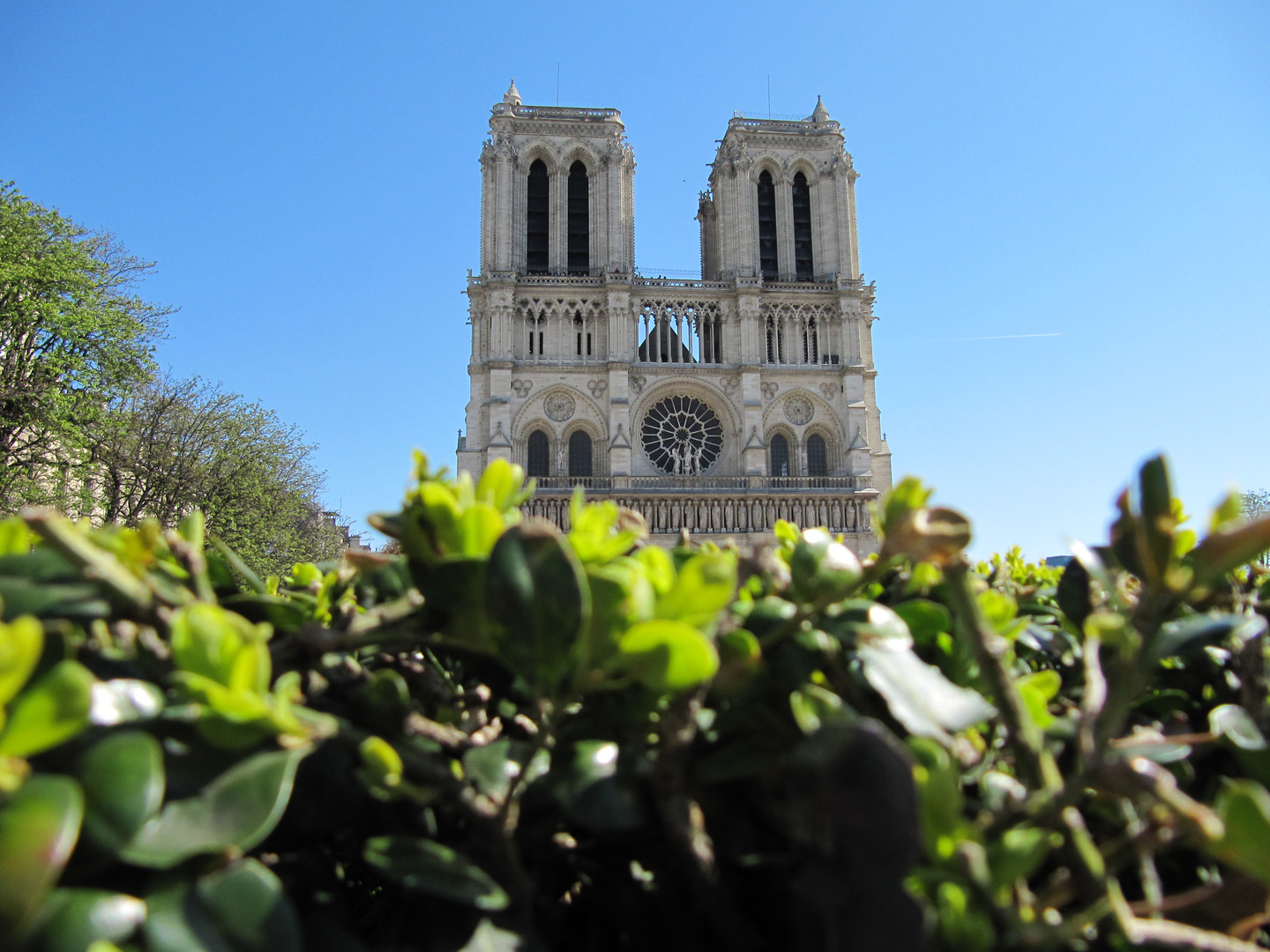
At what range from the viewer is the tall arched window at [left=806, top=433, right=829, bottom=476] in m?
23.6

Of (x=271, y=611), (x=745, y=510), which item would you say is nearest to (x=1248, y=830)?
(x=271, y=611)

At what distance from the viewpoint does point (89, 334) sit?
15.0 m

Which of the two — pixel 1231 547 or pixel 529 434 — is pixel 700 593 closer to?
pixel 1231 547

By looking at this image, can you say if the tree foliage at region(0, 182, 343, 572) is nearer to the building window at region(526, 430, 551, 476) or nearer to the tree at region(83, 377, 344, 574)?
the tree at region(83, 377, 344, 574)

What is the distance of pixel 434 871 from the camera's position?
428 millimetres

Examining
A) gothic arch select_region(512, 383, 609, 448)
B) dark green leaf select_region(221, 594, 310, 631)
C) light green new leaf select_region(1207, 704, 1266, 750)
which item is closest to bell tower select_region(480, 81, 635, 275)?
gothic arch select_region(512, 383, 609, 448)

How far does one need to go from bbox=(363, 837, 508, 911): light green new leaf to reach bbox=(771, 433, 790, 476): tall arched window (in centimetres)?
2334

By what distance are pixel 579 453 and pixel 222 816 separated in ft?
73.4

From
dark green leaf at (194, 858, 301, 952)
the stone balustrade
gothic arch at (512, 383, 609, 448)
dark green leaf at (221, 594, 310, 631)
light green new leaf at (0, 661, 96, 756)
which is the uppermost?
gothic arch at (512, 383, 609, 448)

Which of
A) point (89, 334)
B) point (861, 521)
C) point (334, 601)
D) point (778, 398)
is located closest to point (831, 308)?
point (778, 398)

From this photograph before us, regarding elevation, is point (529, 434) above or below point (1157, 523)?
above

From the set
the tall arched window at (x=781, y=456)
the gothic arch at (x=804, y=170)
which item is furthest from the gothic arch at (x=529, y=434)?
the gothic arch at (x=804, y=170)

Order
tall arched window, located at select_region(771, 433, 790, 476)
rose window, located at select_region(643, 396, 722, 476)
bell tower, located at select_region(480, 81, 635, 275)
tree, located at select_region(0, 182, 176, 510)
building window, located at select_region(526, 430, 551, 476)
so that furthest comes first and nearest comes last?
tall arched window, located at select_region(771, 433, 790, 476), rose window, located at select_region(643, 396, 722, 476), bell tower, located at select_region(480, 81, 635, 275), building window, located at select_region(526, 430, 551, 476), tree, located at select_region(0, 182, 176, 510)

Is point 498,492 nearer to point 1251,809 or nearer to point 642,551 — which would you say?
point 642,551
